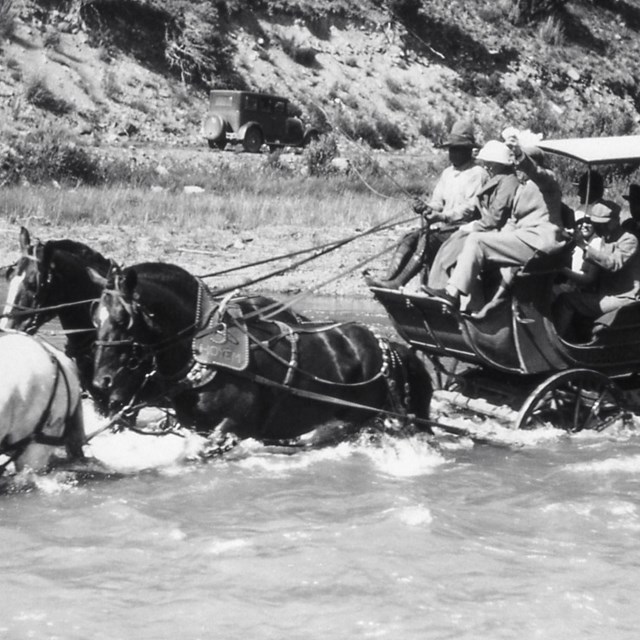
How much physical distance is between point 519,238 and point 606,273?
48.1 inches

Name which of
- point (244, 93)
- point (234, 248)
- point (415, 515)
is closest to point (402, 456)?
point (415, 515)

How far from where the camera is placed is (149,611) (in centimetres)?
664

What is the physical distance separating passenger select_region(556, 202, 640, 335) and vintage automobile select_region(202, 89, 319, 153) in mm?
25988

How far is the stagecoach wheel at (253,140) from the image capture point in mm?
36634

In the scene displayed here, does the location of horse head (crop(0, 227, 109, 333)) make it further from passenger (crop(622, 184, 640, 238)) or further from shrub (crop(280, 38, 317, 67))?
shrub (crop(280, 38, 317, 67))

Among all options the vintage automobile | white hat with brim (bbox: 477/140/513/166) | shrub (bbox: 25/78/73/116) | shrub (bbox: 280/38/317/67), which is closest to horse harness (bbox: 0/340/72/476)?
white hat with brim (bbox: 477/140/513/166)

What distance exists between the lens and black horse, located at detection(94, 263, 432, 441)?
798 centimetres

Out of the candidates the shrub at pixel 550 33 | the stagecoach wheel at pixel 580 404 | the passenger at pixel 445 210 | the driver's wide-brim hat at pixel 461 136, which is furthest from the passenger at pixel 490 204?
the shrub at pixel 550 33

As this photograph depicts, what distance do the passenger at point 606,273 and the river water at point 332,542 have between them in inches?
40.8

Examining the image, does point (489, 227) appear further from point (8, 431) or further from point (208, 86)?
point (208, 86)

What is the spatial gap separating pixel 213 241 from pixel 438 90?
25.8 meters

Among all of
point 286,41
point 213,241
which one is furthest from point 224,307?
point 286,41

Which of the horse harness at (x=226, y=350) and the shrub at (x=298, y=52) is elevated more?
the shrub at (x=298, y=52)

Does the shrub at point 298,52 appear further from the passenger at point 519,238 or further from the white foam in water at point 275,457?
the white foam in water at point 275,457
